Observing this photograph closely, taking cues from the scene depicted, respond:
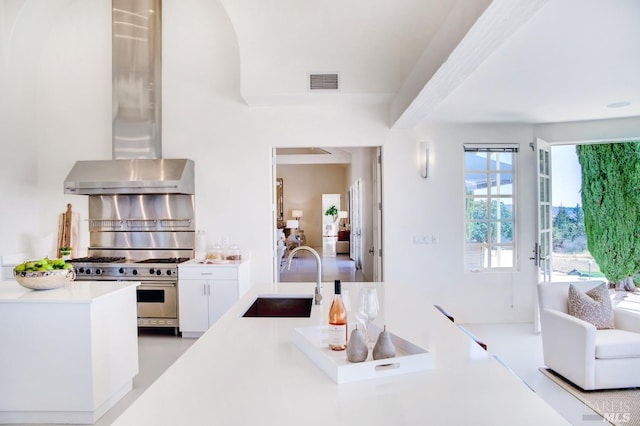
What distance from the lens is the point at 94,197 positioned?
15.5 feet

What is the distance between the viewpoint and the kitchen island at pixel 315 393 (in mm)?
1040

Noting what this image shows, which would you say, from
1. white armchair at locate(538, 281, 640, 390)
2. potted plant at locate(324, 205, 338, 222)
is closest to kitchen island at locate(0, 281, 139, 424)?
white armchair at locate(538, 281, 640, 390)

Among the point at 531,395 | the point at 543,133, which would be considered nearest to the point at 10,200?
the point at 531,395

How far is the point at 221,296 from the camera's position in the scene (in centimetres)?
416

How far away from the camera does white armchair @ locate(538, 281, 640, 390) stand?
2852mm

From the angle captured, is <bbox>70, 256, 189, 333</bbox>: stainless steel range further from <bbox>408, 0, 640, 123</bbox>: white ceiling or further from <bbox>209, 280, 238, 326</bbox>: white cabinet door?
<bbox>408, 0, 640, 123</bbox>: white ceiling

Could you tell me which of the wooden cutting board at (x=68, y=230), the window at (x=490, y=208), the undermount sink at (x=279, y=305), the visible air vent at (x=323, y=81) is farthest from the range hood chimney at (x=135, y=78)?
the window at (x=490, y=208)

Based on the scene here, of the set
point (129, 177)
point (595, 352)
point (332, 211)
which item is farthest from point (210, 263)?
point (332, 211)

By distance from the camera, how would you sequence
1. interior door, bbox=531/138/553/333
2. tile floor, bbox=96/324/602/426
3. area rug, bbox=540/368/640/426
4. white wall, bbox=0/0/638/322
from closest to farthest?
area rug, bbox=540/368/640/426
tile floor, bbox=96/324/602/426
interior door, bbox=531/138/553/333
white wall, bbox=0/0/638/322

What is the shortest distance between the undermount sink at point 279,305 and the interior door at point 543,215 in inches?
129

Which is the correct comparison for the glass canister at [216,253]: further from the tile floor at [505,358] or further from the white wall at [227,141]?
the tile floor at [505,358]

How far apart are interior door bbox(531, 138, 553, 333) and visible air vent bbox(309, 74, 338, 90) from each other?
2.60m

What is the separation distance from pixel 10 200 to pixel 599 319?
6224mm

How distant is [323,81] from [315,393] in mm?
3448
